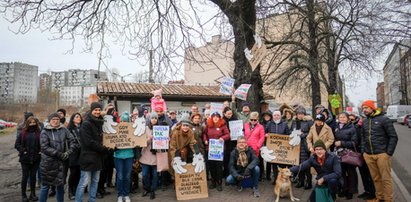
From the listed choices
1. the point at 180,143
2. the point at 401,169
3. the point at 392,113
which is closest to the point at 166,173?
the point at 180,143

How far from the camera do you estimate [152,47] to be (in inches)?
312

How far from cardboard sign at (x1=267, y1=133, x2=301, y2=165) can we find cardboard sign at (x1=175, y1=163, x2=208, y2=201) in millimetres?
1861

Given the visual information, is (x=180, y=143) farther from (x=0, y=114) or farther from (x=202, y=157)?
(x=0, y=114)

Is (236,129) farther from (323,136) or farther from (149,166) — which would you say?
(149,166)

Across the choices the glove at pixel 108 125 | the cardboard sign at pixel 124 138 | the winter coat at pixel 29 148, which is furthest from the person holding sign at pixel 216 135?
the winter coat at pixel 29 148

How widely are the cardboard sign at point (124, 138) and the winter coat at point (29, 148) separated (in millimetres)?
1763

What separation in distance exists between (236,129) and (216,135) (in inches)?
21.2

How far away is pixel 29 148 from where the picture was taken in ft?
22.4

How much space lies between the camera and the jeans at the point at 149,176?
22.9 feet

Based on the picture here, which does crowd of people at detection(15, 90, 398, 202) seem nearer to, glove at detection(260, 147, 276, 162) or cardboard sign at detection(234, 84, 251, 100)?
glove at detection(260, 147, 276, 162)

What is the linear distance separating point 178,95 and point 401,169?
48.9 ft

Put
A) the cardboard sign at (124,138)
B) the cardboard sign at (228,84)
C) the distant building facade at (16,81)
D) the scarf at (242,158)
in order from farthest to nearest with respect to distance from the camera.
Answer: the distant building facade at (16,81) < the cardboard sign at (228,84) < the scarf at (242,158) < the cardboard sign at (124,138)

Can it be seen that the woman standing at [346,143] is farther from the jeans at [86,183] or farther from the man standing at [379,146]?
the jeans at [86,183]

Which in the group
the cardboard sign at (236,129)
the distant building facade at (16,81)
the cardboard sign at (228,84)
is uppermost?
the distant building facade at (16,81)
